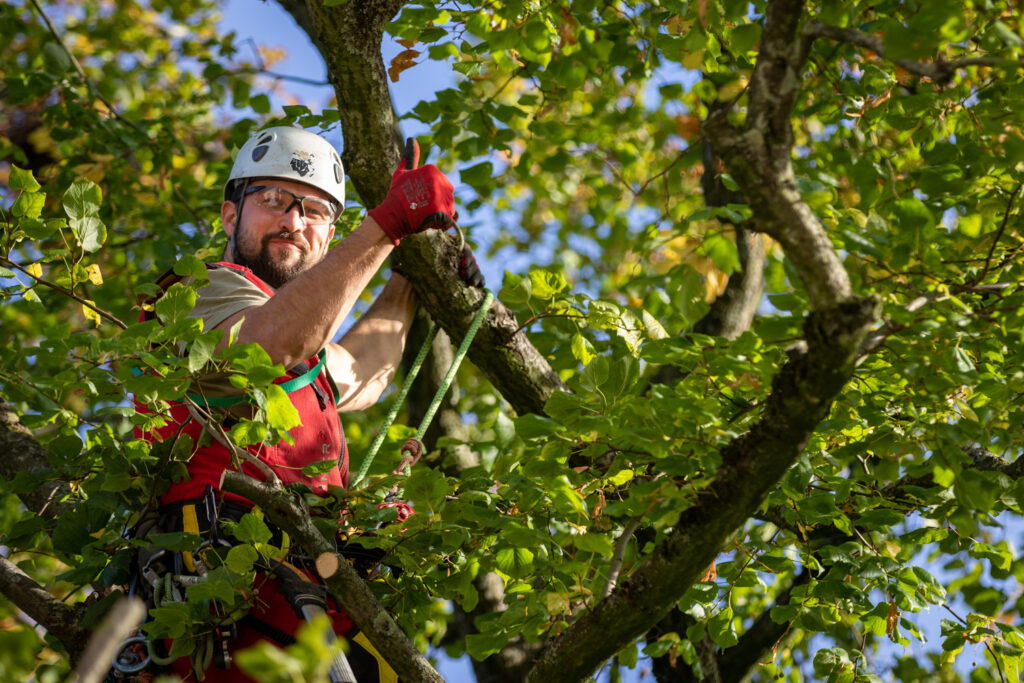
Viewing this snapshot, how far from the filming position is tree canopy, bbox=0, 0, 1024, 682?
175 cm

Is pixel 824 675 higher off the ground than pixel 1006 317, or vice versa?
pixel 1006 317

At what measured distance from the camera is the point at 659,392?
1872 mm

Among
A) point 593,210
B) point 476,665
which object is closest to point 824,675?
point 476,665

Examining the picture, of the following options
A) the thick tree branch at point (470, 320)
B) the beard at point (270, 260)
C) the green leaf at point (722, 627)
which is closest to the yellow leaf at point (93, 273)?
the beard at point (270, 260)

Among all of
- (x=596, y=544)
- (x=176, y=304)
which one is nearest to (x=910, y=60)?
(x=596, y=544)

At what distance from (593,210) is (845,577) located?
379 cm

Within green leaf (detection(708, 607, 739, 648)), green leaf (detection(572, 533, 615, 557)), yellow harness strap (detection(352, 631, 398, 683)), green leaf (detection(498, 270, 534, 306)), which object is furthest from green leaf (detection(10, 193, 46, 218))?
green leaf (detection(708, 607, 739, 648))

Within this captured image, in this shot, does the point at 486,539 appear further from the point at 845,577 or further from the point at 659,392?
the point at 845,577

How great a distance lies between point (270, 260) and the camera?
11.0 ft

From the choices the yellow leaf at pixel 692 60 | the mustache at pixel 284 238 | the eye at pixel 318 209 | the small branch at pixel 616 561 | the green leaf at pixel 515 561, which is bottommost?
the green leaf at pixel 515 561

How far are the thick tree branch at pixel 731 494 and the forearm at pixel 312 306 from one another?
43.2 inches

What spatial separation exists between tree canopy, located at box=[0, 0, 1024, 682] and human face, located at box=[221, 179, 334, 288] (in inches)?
12.8

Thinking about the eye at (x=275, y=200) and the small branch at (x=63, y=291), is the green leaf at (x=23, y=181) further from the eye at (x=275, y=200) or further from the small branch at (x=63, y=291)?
the eye at (x=275, y=200)

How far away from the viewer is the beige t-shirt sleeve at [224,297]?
9.06 feet
